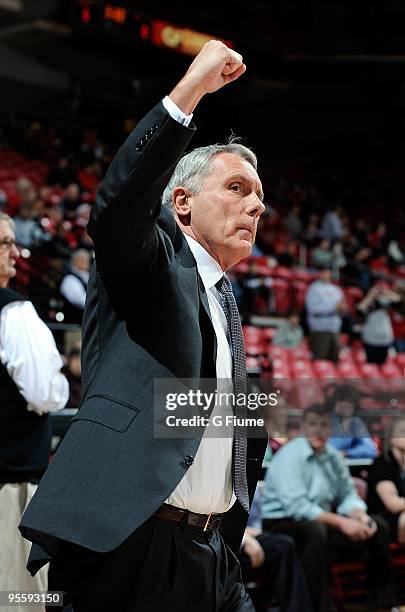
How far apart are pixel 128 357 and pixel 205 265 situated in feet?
1.25

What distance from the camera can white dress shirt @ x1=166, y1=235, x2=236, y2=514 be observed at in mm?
2109

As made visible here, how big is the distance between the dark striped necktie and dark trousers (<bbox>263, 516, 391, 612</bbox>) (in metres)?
3.02

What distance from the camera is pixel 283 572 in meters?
4.97

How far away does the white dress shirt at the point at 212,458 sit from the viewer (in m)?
2.11

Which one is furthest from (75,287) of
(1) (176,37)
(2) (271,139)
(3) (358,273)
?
(2) (271,139)

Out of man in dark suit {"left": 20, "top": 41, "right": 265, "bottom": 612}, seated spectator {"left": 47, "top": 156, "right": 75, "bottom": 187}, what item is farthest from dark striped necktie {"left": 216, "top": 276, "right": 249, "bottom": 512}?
seated spectator {"left": 47, "top": 156, "right": 75, "bottom": 187}

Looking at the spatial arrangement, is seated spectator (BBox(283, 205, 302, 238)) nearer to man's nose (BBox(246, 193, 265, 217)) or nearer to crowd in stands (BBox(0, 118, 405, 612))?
crowd in stands (BBox(0, 118, 405, 612))

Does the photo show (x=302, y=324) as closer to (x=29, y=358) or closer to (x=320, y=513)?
(x=320, y=513)

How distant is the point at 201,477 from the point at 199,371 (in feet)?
0.84

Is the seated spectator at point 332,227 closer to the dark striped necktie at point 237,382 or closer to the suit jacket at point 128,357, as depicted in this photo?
the dark striped necktie at point 237,382

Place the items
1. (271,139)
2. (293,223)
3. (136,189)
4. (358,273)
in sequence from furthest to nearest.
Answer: (271,139), (293,223), (358,273), (136,189)

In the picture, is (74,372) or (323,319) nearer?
(74,372)

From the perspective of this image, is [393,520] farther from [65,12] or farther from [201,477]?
[65,12]

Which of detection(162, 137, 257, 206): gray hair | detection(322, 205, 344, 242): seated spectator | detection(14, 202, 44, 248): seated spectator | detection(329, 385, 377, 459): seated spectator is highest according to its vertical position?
detection(322, 205, 344, 242): seated spectator
